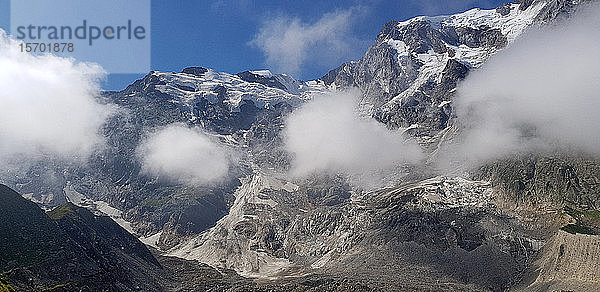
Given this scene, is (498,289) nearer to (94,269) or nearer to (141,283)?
(141,283)

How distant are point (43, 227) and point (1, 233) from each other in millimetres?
18468

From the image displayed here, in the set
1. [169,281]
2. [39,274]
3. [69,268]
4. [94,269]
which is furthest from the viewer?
[169,281]

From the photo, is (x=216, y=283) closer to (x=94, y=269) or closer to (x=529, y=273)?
(x=94, y=269)

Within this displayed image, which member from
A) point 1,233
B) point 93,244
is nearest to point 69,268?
point 1,233

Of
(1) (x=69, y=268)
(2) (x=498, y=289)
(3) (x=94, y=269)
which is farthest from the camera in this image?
(2) (x=498, y=289)

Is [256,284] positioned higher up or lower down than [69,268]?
lower down

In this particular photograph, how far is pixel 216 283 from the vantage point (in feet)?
650

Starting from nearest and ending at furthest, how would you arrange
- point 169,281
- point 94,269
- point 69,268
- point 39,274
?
point 39,274, point 69,268, point 94,269, point 169,281

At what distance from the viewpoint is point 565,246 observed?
190750 millimetres

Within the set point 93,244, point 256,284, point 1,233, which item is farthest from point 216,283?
point 1,233

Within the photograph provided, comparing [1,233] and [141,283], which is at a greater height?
[1,233]

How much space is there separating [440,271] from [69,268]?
136m

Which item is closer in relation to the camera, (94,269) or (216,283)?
(94,269)

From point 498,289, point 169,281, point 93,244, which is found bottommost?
point 498,289
